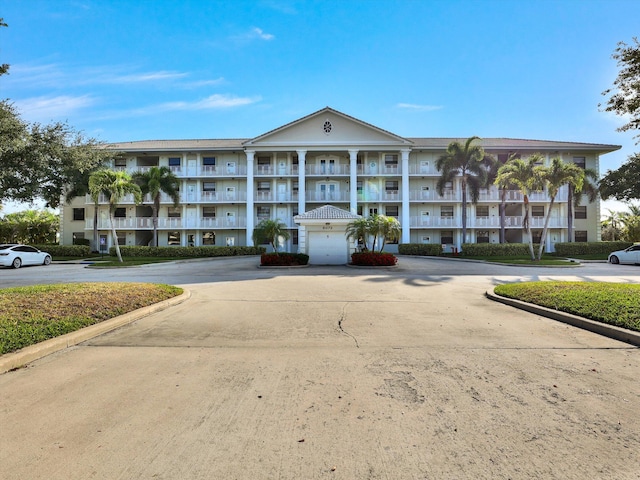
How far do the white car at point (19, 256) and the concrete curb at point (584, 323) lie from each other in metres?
27.5

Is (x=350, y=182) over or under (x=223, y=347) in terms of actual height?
over

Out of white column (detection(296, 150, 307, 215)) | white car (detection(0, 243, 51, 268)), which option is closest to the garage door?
white column (detection(296, 150, 307, 215))

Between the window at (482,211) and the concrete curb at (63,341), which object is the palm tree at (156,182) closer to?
the concrete curb at (63,341)

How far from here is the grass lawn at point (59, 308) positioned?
5.59 m

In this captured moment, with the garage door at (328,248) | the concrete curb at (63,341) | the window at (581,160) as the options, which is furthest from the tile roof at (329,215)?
the window at (581,160)

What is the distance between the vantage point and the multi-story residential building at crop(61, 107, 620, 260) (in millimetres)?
36125

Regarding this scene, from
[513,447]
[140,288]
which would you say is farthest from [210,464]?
[140,288]

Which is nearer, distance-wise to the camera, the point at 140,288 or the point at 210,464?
the point at 210,464

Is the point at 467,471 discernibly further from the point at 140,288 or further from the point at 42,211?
the point at 42,211

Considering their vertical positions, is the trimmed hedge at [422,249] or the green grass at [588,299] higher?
the trimmed hedge at [422,249]

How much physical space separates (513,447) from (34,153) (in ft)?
86.6

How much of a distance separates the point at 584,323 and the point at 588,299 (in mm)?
1696

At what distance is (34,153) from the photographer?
2102 cm

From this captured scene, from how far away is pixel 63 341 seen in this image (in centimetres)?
568
